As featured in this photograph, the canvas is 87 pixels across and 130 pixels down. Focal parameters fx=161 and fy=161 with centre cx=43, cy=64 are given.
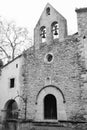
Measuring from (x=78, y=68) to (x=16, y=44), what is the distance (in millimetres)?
13689

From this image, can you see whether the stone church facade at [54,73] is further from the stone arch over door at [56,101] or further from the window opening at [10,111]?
the window opening at [10,111]

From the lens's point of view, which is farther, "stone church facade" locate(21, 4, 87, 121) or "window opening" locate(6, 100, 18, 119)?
"window opening" locate(6, 100, 18, 119)

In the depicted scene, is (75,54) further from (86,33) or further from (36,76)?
(36,76)

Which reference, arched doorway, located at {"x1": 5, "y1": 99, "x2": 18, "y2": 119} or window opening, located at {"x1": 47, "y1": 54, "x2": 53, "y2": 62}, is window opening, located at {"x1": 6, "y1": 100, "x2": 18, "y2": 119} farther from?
window opening, located at {"x1": 47, "y1": 54, "x2": 53, "y2": 62}

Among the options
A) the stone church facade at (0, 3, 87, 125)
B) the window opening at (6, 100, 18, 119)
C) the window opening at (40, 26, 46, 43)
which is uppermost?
the window opening at (40, 26, 46, 43)

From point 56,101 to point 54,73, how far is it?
187cm

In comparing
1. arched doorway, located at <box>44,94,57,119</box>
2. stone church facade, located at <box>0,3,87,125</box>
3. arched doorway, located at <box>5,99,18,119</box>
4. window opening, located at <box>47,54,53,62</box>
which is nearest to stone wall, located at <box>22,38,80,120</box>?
stone church facade, located at <box>0,3,87,125</box>

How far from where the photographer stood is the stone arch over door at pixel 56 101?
10.0 meters

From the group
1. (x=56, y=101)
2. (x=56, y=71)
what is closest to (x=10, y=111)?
(x=56, y=101)

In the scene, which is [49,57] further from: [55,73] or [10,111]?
[10,111]

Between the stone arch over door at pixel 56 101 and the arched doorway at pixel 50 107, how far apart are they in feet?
0.63

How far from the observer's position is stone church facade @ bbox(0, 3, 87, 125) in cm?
979

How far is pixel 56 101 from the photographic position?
1059cm

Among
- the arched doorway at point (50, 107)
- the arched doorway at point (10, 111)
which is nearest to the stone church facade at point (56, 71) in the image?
the arched doorway at point (50, 107)
